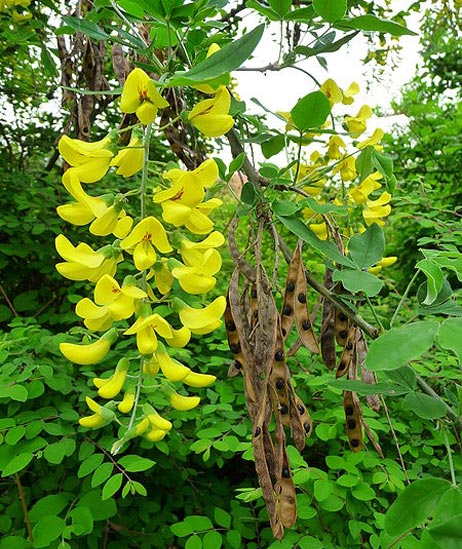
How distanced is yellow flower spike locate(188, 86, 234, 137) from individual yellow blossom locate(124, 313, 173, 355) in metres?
0.21

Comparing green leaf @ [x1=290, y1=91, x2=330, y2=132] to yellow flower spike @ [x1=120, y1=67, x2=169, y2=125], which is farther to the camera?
green leaf @ [x1=290, y1=91, x2=330, y2=132]

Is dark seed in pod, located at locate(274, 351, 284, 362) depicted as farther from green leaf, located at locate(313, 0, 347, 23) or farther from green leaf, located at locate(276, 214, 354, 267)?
green leaf, located at locate(313, 0, 347, 23)

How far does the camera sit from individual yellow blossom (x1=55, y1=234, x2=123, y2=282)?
0.58 meters

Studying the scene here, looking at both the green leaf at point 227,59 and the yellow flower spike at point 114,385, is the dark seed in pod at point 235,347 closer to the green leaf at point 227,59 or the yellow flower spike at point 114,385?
the yellow flower spike at point 114,385

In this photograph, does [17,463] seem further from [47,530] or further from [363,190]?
[363,190]

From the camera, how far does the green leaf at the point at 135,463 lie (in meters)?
1.03

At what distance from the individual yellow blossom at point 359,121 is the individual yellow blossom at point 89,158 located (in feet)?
1.40

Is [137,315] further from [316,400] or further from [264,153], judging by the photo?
[316,400]

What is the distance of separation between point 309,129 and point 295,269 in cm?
19

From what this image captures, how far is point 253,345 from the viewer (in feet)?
2.39

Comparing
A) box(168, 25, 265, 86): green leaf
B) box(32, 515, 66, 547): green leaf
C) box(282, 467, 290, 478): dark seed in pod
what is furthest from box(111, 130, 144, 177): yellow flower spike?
box(32, 515, 66, 547): green leaf

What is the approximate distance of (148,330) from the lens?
0.59m

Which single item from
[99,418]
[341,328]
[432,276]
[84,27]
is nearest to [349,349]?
[341,328]

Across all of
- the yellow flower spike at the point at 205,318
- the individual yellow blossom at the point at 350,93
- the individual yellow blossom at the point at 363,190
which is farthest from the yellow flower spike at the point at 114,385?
the individual yellow blossom at the point at 350,93
